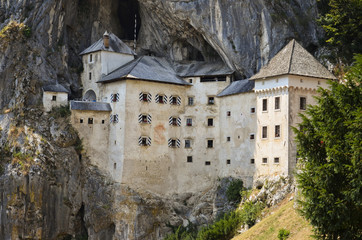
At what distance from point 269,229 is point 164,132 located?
22.7 meters

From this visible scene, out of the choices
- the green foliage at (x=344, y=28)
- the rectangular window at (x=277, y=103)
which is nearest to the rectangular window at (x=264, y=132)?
the rectangular window at (x=277, y=103)

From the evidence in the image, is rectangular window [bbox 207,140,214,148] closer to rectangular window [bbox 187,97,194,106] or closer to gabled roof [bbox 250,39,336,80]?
rectangular window [bbox 187,97,194,106]

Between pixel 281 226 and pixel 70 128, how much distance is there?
30.7 m

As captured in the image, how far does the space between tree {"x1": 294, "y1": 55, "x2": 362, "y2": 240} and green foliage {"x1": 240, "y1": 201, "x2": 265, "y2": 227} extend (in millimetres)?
20070

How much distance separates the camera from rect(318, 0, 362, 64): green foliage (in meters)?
73.6

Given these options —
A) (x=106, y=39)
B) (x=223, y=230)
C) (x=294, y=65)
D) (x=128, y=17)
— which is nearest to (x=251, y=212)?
(x=223, y=230)

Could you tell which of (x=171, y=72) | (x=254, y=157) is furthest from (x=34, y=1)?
(x=254, y=157)

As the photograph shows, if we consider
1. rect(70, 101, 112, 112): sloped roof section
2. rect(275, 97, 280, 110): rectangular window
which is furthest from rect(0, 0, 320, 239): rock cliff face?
rect(275, 97, 280, 110): rectangular window

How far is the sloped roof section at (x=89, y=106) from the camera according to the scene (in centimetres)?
8081

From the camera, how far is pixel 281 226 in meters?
60.9

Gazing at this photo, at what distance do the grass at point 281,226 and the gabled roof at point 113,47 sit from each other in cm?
3024

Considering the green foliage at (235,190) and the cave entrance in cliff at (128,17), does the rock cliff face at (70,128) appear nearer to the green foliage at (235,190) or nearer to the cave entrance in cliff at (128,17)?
the green foliage at (235,190)

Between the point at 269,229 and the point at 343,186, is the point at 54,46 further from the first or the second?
the point at 343,186

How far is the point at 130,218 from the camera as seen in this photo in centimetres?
7881
